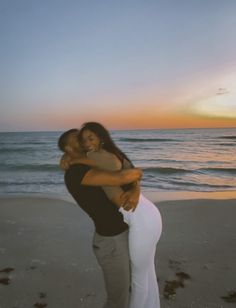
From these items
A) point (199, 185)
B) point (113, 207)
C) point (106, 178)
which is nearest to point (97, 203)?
point (113, 207)

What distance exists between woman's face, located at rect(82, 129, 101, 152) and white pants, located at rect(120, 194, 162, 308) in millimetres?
420

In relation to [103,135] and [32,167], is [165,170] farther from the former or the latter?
[103,135]

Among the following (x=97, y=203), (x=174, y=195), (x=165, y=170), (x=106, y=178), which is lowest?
(x=165, y=170)

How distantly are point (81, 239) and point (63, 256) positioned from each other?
0.76 metres

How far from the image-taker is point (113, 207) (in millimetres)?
2236

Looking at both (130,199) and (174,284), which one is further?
(174,284)

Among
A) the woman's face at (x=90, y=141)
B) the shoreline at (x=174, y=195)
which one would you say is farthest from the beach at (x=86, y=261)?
the shoreline at (x=174, y=195)

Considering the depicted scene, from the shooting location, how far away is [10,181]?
1373 cm

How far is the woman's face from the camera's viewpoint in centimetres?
225

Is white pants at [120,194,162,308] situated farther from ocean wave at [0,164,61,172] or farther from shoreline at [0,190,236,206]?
ocean wave at [0,164,61,172]

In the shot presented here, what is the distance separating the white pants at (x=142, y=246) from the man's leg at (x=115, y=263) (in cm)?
5

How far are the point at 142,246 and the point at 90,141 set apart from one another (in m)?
0.74

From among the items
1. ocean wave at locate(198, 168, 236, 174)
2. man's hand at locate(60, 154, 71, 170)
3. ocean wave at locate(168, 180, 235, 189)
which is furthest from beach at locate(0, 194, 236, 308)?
ocean wave at locate(198, 168, 236, 174)

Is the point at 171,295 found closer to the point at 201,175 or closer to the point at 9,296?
the point at 9,296
